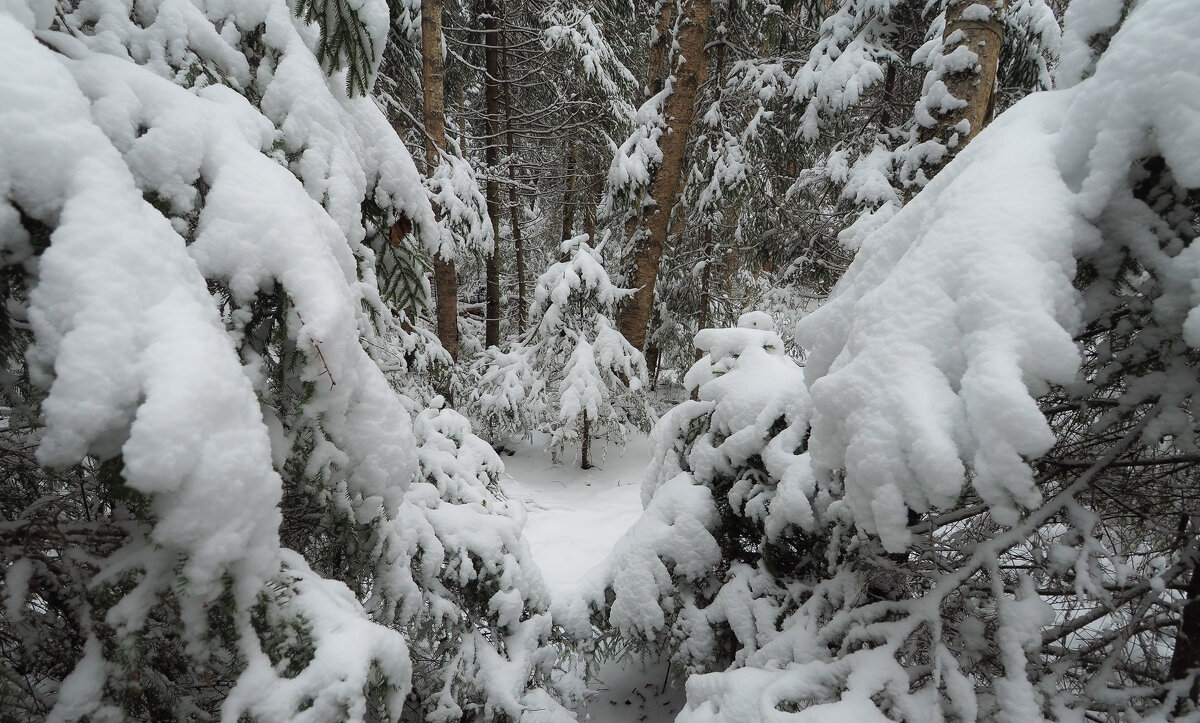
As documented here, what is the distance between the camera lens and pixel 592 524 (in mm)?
5594

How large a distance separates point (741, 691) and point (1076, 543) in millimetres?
1210

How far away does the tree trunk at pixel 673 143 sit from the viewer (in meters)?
4.99

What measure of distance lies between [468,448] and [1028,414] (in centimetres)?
270

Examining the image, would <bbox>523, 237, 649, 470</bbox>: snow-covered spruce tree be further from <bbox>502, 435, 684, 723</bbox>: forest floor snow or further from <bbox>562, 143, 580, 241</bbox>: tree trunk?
<bbox>562, 143, 580, 241</bbox>: tree trunk

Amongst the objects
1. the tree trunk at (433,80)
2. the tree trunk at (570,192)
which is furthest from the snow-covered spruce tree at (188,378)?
the tree trunk at (570,192)

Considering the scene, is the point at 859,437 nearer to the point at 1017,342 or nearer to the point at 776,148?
the point at 1017,342

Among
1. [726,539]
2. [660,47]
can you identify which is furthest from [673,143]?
[726,539]

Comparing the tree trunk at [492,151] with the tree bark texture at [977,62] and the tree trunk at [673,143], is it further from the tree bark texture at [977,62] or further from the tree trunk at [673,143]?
the tree bark texture at [977,62]

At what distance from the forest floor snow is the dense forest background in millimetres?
609

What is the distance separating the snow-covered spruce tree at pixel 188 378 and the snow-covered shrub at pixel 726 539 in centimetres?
146

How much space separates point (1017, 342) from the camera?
1.12 m

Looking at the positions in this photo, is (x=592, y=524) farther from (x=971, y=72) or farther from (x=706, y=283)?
(x=971, y=72)

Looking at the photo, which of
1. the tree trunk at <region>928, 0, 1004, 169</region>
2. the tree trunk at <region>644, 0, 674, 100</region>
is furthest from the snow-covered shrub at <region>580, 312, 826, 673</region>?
the tree trunk at <region>644, 0, 674, 100</region>

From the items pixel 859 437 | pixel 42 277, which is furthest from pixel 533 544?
pixel 42 277
